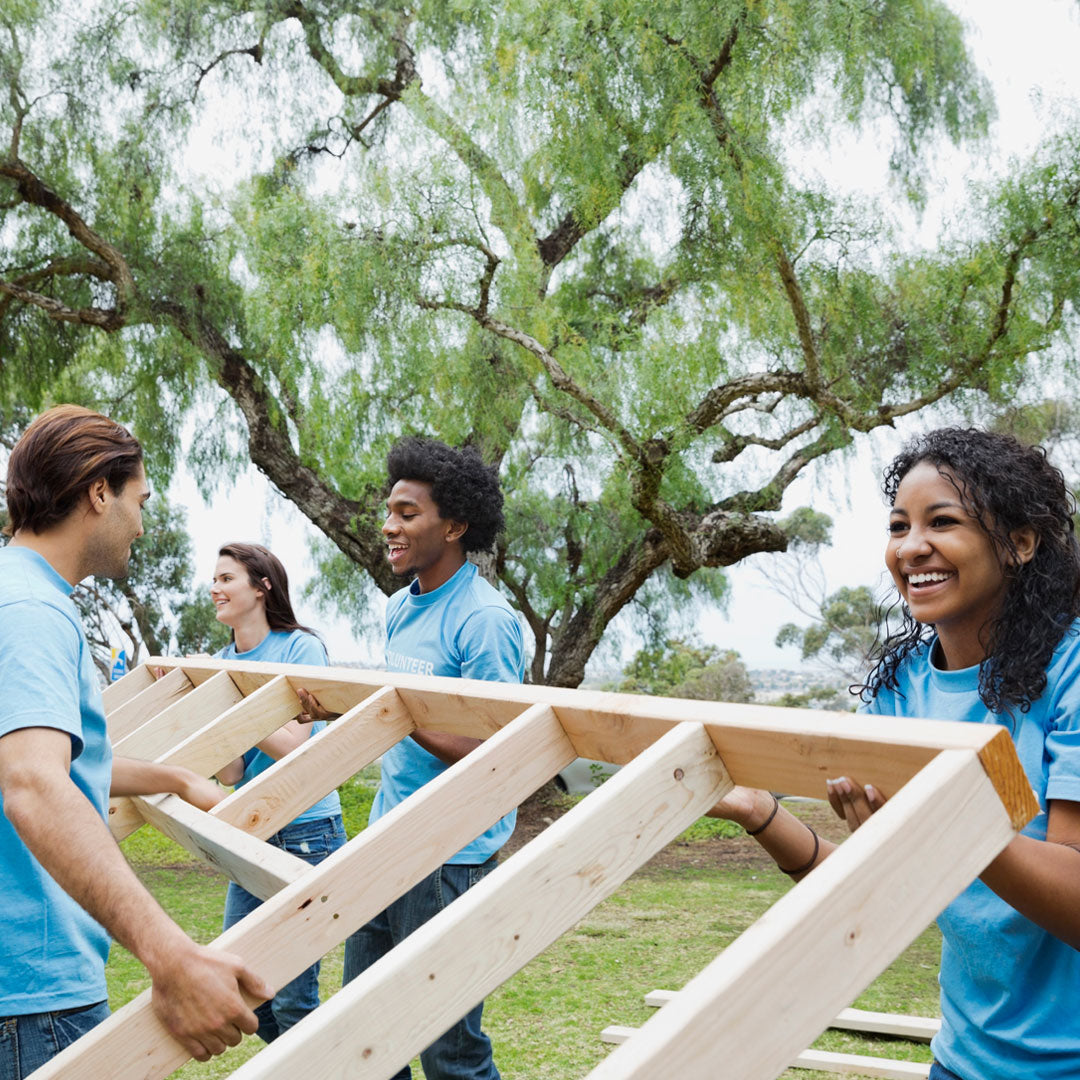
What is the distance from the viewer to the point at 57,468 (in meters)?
1.91

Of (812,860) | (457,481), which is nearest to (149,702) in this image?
(457,481)

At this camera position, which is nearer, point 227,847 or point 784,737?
point 784,737

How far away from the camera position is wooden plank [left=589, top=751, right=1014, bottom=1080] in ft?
3.46

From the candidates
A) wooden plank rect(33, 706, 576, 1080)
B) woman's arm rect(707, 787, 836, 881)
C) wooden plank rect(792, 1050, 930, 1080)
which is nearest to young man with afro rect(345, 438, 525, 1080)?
wooden plank rect(33, 706, 576, 1080)

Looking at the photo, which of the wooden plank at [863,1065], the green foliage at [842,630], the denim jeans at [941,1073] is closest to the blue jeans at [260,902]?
the wooden plank at [863,1065]

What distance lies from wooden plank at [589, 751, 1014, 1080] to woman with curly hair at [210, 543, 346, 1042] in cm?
238

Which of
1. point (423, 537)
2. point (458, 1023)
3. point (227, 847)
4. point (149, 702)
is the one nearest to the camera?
point (227, 847)

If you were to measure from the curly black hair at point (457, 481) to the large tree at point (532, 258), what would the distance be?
3.94 m

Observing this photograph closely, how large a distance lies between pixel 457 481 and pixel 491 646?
1.92 feet

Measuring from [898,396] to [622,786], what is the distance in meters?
7.07

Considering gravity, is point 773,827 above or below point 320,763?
below

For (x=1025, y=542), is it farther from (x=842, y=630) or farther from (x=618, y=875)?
(x=842, y=630)

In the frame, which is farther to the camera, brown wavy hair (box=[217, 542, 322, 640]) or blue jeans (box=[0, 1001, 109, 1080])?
brown wavy hair (box=[217, 542, 322, 640])

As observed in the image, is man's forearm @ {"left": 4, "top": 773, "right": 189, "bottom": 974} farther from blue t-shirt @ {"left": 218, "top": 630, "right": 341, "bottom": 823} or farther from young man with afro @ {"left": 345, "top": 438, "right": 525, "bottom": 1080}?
blue t-shirt @ {"left": 218, "top": 630, "right": 341, "bottom": 823}
